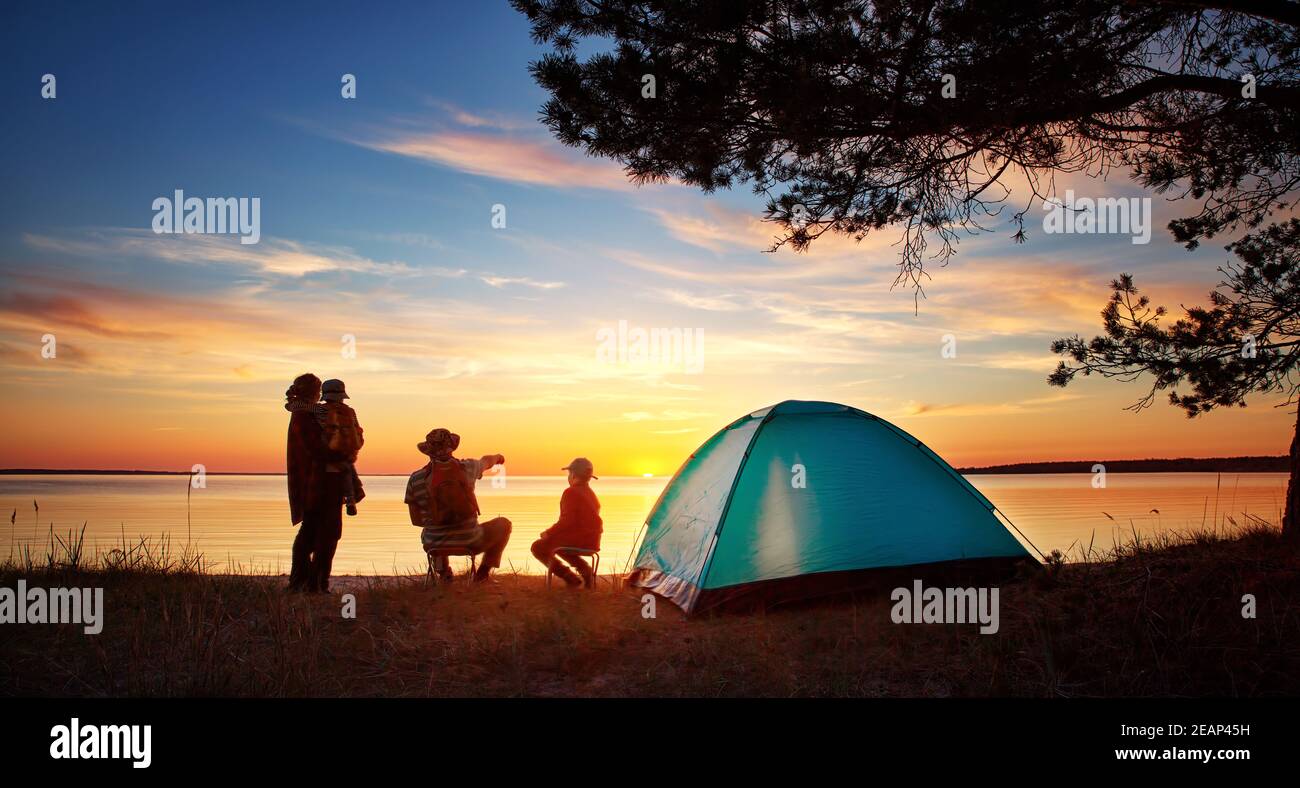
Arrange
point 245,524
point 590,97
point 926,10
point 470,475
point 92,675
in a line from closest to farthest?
point 92,675, point 926,10, point 590,97, point 470,475, point 245,524

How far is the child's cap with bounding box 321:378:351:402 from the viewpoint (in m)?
9.08

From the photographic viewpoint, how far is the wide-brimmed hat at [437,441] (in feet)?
30.8

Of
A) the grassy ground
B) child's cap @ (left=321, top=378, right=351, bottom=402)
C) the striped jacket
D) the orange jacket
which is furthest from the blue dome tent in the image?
child's cap @ (left=321, top=378, right=351, bottom=402)

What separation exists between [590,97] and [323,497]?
17.9 feet

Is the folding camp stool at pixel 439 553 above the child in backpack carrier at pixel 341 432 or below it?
below

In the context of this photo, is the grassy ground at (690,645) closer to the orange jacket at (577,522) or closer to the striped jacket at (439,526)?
the striped jacket at (439,526)

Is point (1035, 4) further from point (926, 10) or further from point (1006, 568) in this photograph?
Answer: point (1006, 568)

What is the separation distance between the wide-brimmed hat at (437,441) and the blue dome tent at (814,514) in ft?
9.55

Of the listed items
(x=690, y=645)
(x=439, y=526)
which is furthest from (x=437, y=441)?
(x=690, y=645)

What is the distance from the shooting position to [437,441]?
30.8 ft

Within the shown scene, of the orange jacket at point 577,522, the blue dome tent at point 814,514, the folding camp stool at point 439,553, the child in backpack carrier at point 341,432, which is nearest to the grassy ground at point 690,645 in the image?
the blue dome tent at point 814,514

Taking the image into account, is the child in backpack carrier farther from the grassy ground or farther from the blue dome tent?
the blue dome tent
